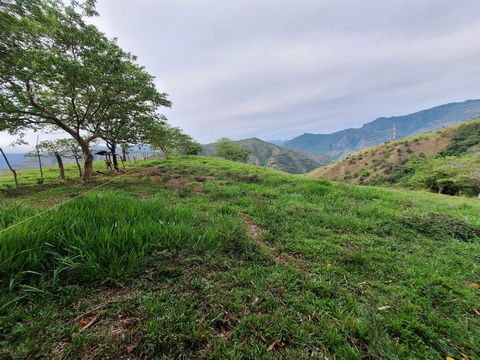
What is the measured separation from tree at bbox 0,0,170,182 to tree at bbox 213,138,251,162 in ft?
180

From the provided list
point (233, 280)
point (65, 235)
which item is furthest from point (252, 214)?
point (65, 235)

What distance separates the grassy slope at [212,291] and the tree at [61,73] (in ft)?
25.6

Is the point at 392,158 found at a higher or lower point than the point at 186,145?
lower

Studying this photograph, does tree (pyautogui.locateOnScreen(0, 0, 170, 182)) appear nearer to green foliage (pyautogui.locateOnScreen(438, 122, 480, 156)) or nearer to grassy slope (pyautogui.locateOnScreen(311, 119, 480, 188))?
grassy slope (pyautogui.locateOnScreen(311, 119, 480, 188))

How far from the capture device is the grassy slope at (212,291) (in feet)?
6.88

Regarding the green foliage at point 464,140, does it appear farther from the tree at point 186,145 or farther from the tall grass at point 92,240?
the tall grass at point 92,240

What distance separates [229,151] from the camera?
6812cm

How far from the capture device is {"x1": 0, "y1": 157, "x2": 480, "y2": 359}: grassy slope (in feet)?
6.88

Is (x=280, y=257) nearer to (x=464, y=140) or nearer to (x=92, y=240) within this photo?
(x=92, y=240)

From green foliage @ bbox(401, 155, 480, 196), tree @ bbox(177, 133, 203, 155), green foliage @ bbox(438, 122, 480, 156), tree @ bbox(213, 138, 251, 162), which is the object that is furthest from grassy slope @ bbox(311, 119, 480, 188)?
tree @ bbox(177, 133, 203, 155)

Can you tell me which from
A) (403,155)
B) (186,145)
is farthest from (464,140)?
(186,145)

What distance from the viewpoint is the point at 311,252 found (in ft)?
14.1

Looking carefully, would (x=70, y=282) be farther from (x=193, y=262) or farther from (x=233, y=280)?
(x=233, y=280)

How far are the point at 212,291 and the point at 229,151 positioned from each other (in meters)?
66.2
